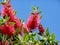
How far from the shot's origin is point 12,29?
2.23 ft

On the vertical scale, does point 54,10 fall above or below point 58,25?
above

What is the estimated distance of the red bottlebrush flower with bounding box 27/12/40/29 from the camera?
72 centimetres

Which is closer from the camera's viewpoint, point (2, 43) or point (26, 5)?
point (2, 43)

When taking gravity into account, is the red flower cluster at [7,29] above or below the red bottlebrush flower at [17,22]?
below

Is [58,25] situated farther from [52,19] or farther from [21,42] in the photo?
[21,42]

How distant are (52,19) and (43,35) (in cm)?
215

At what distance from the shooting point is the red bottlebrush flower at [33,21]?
2.37ft

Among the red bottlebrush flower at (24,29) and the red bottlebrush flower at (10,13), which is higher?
the red bottlebrush flower at (10,13)

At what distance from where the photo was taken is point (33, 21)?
2.37ft

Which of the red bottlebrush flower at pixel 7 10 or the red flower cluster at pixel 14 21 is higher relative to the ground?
the red bottlebrush flower at pixel 7 10

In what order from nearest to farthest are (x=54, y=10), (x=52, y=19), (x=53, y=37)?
(x=53, y=37) < (x=52, y=19) < (x=54, y=10)

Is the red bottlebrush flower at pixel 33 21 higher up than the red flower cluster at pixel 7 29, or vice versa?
the red bottlebrush flower at pixel 33 21

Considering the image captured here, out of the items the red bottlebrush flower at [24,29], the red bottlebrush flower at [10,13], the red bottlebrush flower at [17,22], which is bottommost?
the red bottlebrush flower at [24,29]

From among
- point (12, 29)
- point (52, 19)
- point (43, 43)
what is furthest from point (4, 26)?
point (52, 19)
